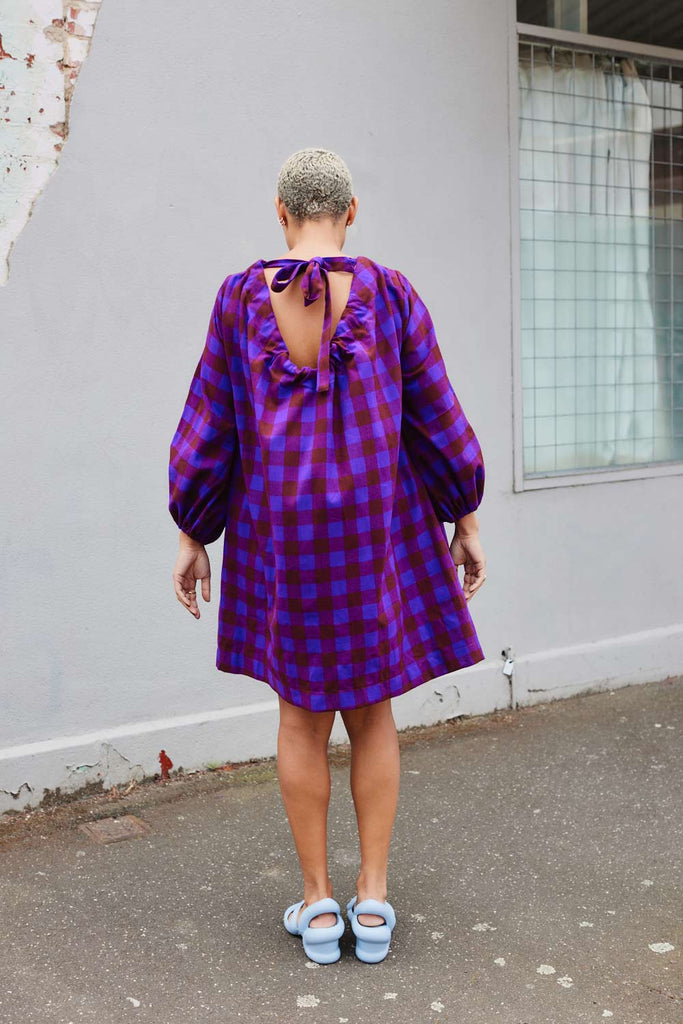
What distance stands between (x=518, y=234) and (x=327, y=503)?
2687mm

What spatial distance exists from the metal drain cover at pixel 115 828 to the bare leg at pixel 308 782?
1035mm

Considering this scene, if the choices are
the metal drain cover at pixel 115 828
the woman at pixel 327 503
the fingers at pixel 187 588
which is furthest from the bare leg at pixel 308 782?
the metal drain cover at pixel 115 828

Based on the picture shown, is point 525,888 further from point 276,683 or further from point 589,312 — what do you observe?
point 589,312

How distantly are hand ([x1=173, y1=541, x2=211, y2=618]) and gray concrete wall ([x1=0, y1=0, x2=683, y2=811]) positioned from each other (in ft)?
3.62

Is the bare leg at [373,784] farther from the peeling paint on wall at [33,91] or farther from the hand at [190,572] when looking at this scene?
the peeling paint on wall at [33,91]

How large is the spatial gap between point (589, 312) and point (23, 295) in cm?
271

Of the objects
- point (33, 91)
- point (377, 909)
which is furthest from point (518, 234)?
point (377, 909)

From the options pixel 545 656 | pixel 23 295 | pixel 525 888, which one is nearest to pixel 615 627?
pixel 545 656

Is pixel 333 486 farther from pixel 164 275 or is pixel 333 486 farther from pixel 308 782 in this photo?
pixel 164 275

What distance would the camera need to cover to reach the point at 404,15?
4395 millimetres

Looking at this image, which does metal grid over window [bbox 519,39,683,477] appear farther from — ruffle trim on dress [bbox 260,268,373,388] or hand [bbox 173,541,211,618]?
ruffle trim on dress [bbox 260,268,373,388]

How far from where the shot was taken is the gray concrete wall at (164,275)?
12.5ft

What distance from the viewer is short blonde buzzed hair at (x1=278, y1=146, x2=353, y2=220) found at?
259cm

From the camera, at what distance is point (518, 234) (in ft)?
15.8
